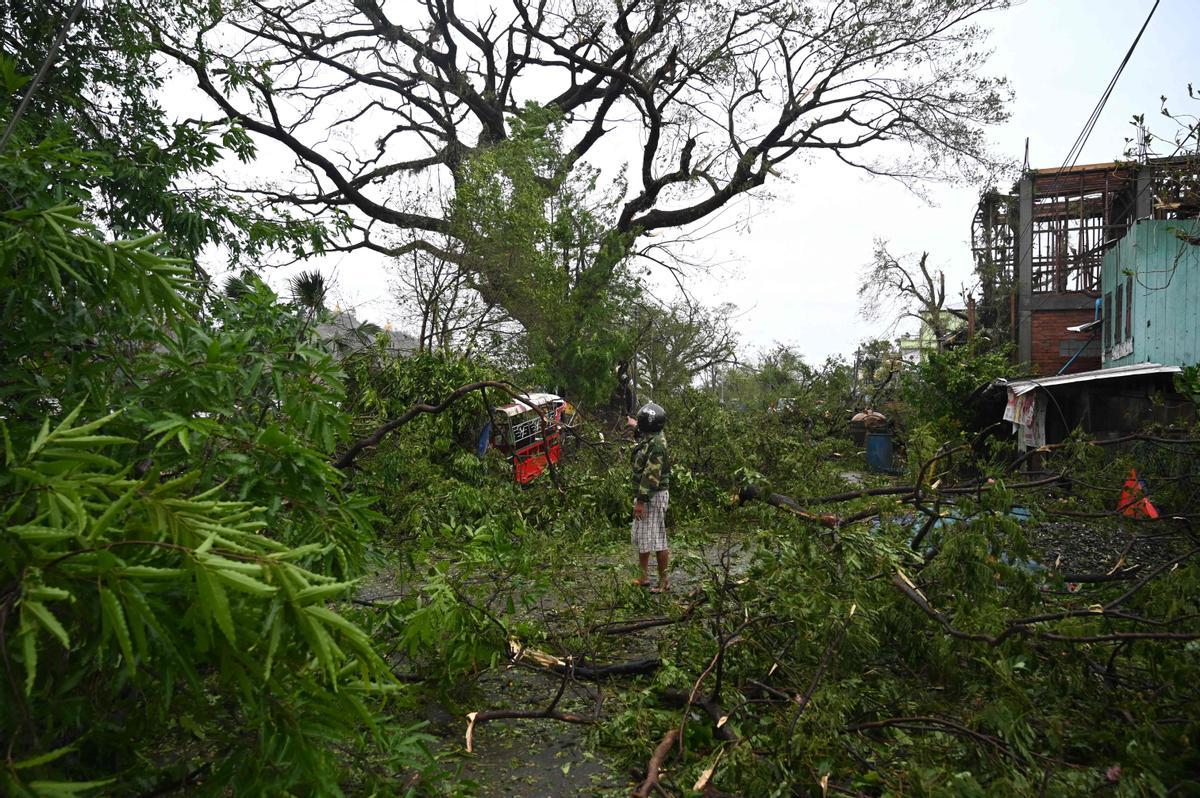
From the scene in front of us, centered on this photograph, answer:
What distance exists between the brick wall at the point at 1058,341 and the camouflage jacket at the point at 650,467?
16.7m

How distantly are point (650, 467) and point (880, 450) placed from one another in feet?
44.7

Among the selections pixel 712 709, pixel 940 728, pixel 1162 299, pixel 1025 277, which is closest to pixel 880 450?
pixel 1025 277

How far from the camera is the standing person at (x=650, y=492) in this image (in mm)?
7414

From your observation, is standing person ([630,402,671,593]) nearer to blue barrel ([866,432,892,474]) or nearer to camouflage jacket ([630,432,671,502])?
camouflage jacket ([630,432,671,502])

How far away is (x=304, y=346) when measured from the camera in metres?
3.11

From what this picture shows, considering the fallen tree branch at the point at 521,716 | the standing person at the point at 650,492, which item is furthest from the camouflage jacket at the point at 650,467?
the fallen tree branch at the point at 521,716

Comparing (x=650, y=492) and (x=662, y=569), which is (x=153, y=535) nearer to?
(x=662, y=569)

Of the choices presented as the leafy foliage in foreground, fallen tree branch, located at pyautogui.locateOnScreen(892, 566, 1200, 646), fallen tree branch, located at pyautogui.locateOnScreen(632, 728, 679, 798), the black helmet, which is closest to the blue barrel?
the black helmet

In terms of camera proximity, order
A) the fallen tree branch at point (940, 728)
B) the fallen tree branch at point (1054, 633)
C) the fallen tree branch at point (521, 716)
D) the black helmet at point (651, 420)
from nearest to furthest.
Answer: the fallen tree branch at point (940, 728) → the fallen tree branch at point (1054, 633) → the fallen tree branch at point (521, 716) → the black helmet at point (651, 420)

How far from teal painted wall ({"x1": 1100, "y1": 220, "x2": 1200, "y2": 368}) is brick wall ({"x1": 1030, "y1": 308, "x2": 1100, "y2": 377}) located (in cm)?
536

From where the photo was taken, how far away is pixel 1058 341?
2105cm

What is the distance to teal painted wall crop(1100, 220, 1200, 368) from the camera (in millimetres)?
13977

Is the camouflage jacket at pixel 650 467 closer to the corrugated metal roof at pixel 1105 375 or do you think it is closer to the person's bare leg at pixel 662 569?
the person's bare leg at pixel 662 569

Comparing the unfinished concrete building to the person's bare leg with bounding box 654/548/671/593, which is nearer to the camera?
the person's bare leg with bounding box 654/548/671/593
